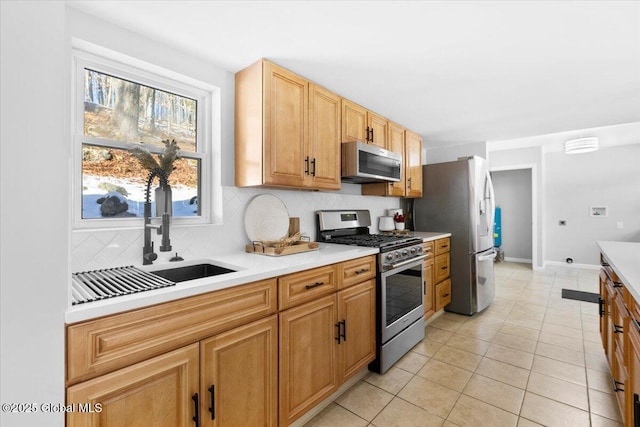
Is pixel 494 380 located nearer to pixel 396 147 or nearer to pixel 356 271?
pixel 356 271

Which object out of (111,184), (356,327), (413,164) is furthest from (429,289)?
(111,184)

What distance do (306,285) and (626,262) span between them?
189cm

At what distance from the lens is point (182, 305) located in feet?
3.78

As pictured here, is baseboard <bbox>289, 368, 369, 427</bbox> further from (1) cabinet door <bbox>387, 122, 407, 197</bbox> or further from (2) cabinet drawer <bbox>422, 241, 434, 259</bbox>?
(1) cabinet door <bbox>387, 122, 407, 197</bbox>

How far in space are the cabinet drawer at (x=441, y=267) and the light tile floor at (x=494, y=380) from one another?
48 cm

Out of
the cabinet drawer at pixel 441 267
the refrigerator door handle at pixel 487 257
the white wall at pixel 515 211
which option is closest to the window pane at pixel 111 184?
the cabinet drawer at pixel 441 267

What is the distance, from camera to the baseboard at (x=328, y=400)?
1.69m

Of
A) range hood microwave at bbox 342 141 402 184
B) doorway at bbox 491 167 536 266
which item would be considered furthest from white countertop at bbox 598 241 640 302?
doorway at bbox 491 167 536 266

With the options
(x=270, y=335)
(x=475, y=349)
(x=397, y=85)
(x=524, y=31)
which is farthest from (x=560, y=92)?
(x=270, y=335)

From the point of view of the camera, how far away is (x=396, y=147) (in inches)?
129

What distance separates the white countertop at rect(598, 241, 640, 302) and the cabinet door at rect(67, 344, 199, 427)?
1799mm

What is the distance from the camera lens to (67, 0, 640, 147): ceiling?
56.8 inches

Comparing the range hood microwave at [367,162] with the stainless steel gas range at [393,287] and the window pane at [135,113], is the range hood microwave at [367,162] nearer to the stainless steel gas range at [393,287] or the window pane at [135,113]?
the stainless steel gas range at [393,287]

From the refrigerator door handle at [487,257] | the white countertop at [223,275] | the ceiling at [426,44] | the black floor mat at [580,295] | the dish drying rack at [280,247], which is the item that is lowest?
the black floor mat at [580,295]
